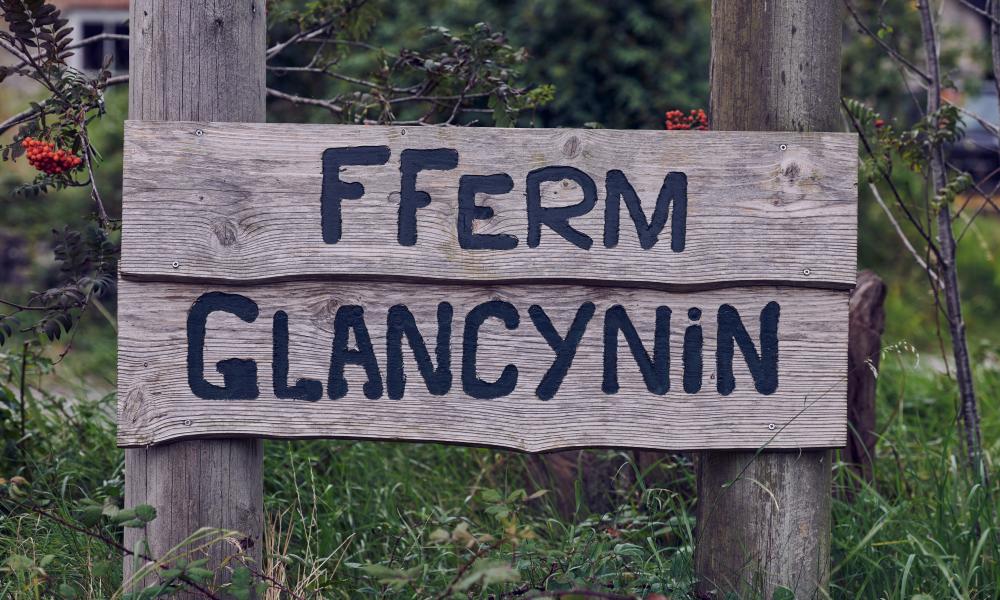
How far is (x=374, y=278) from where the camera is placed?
7.34 feet

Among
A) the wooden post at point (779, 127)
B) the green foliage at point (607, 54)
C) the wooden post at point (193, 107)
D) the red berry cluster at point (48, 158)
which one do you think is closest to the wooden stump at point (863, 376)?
the wooden post at point (779, 127)

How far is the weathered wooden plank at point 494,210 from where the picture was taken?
2221mm

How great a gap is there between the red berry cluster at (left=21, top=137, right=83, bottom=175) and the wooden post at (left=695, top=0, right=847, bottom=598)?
1597 millimetres

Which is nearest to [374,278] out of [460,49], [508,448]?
[508,448]

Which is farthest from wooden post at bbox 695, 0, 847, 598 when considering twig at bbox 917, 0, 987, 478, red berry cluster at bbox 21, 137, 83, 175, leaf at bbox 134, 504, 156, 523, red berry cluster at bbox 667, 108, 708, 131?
red berry cluster at bbox 21, 137, 83, 175

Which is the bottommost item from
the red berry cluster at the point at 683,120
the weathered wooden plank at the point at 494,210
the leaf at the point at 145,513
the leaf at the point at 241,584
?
the leaf at the point at 241,584

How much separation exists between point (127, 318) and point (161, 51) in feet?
2.02

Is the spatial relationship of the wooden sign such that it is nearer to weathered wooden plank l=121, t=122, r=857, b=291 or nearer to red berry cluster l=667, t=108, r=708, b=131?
weathered wooden plank l=121, t=122, r=857, b=291

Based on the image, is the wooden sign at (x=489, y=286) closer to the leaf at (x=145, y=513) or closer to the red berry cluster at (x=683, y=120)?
the leaf at (x=145, y=513)

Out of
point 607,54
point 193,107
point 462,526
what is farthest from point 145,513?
point 607,54

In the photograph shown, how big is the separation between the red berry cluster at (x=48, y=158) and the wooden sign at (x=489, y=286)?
306mm

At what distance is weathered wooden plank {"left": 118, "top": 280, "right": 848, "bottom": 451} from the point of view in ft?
7.31

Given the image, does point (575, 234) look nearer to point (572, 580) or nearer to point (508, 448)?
point (508, 448)

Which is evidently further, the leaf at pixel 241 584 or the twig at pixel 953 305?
the twig at pixel 953 305
